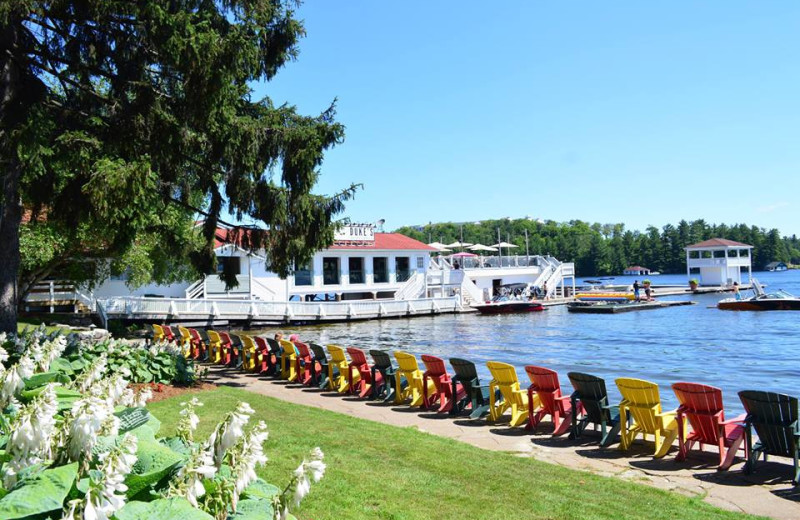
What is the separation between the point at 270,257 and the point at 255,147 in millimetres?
3255

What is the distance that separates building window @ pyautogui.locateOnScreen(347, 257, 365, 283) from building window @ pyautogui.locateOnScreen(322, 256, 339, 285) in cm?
127

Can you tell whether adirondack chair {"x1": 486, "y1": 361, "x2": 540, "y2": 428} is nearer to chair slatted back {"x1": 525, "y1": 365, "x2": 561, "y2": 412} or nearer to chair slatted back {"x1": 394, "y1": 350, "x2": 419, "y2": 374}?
chair slatted back {"x1": 525, "y1": 365, "x2": 561, "y2": 412}

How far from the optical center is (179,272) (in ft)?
105

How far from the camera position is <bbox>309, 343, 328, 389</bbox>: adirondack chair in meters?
14.8

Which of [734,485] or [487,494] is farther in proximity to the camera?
[734,485]

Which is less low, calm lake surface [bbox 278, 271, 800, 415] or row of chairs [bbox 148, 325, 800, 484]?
row of chairs [bbox 148, 325, 800, 484]

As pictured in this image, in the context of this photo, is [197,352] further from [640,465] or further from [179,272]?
[640,465]

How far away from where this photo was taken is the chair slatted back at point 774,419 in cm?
775

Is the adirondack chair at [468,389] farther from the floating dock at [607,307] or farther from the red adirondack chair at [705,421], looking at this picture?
the floating dock at [607,307]

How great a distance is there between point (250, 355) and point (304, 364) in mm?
2597

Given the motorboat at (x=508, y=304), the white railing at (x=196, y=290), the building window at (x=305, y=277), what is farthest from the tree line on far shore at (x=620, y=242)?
the white railing at (x=196, y=290)

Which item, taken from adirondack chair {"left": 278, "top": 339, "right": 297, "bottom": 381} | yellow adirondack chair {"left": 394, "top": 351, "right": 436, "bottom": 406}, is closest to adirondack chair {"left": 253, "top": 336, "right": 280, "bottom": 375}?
adirondack chair {"left": 278, "top": 339, "right": 297, "bottom": 381}

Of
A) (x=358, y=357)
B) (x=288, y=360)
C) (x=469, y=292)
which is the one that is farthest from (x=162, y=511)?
(x=469, y=292)

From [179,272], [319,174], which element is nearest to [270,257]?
[319,174]
